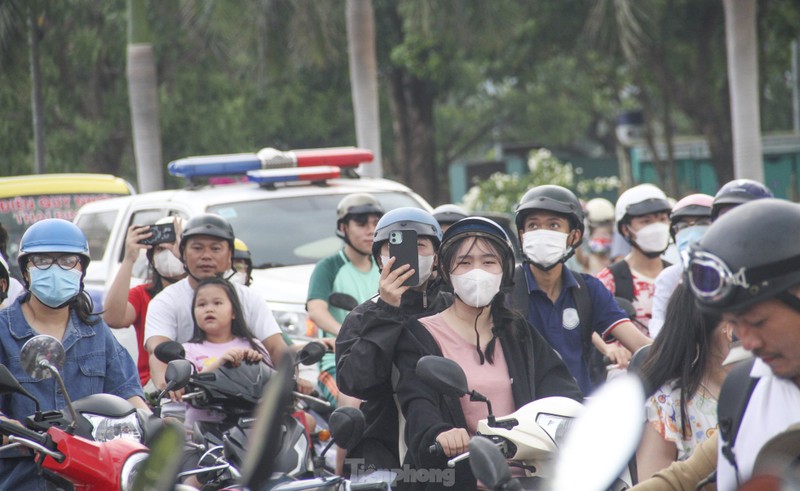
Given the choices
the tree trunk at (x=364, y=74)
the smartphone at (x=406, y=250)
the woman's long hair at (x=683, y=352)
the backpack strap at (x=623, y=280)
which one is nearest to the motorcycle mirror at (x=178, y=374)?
the smartphone at (x=406, y=250)

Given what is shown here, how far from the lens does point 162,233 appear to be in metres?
8.04

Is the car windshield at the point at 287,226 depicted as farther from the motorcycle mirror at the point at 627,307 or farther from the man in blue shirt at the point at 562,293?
the man in blue shirt at the point at 562,293

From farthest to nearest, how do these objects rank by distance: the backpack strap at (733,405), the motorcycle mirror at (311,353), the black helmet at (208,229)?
the black helmet at (208,229)
the motorcycle mirror at (311,353)
the backpack strap at (733,405)

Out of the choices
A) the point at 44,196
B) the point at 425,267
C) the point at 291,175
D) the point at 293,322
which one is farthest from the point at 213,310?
the point at 44,196

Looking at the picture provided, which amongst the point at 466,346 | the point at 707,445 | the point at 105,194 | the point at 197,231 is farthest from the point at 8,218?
the point at 707,445

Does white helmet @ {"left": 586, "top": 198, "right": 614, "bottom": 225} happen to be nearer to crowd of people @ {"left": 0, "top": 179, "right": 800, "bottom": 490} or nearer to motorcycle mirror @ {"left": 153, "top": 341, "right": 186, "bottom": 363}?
crowd of people @ {"left": 0, "top": 179, "right": 800, "bottom": 490}

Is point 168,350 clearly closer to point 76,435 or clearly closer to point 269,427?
point 76,435

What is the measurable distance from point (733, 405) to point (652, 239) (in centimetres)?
482

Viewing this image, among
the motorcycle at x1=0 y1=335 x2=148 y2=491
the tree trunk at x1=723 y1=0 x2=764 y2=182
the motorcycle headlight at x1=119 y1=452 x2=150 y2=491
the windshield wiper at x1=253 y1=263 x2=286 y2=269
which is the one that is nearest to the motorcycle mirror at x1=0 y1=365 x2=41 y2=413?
the motorcycle at x1=0 y1=335 x2=148 y2=491

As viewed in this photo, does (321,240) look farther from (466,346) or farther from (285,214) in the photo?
(466,346)

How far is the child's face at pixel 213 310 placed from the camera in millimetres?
6691

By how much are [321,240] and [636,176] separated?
21.5 metres

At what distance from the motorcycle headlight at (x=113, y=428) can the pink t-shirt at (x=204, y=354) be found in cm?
137

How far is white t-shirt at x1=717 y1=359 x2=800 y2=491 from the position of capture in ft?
9.55
